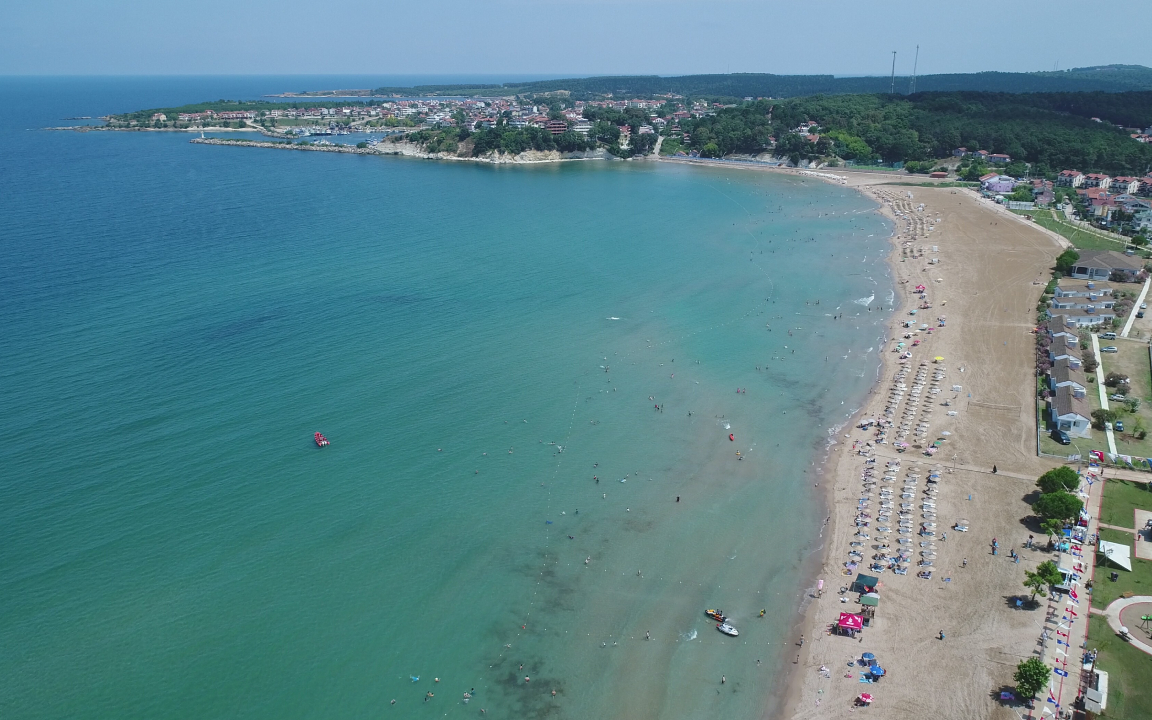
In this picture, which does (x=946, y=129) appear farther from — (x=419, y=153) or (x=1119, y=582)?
(x=1119, y=582)

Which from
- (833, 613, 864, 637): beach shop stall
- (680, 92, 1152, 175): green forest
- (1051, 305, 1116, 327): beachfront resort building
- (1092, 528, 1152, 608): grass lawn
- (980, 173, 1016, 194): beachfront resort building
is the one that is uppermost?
(680, 92, 1152, 175): green forest

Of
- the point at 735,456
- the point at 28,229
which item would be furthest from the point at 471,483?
the point at 28,229

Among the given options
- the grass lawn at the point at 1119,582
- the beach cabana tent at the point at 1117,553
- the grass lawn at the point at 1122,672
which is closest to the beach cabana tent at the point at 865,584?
the grass lawn at the point at 1122,672

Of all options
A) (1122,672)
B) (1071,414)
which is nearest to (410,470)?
(1122,672)

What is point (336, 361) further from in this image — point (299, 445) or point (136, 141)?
point (136, 141)

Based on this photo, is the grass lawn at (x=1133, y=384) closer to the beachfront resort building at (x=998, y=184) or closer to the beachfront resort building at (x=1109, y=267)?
the beachfront resort building at (x=1109, y=267)

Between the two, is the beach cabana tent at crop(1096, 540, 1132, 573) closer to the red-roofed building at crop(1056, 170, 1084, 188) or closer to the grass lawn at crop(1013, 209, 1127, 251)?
the grass lawn at crop(1013, 209, 1127, 251)

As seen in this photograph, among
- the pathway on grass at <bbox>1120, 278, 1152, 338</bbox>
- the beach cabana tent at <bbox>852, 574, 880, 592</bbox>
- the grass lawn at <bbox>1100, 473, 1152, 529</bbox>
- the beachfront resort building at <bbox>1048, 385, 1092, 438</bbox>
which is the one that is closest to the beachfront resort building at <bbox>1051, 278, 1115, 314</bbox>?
the pathway on grass at <bbox>1120, 278, 1152, 338</bbox>
